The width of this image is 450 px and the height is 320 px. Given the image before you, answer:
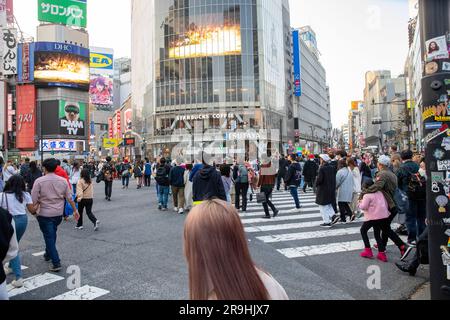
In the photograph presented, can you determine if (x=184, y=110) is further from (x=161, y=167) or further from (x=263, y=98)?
(x=161, y=167)

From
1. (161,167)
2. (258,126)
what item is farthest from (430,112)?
(258,126)

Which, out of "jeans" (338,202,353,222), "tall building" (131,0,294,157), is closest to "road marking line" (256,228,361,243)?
"jeans" (338,202,353,222)

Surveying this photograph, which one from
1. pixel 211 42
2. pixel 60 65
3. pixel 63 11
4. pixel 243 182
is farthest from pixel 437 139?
pixel 63 11

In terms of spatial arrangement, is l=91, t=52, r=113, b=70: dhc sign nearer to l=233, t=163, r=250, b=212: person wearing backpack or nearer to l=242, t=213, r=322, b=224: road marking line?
l=233, t=163, r=250, b=212: person wearing backpack

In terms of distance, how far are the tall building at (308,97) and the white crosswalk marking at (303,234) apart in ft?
197

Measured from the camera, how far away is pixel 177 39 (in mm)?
52969

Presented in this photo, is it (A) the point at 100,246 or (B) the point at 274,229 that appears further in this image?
(B) the point at 274,229

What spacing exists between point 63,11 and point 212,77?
46644 mm

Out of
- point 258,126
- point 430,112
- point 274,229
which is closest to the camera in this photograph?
point 430,112

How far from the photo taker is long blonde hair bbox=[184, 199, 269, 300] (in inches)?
60.9

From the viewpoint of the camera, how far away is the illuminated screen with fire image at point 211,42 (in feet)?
168

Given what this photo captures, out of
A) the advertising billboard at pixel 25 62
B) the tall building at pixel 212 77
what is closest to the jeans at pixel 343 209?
the tall building at pixel 212 77

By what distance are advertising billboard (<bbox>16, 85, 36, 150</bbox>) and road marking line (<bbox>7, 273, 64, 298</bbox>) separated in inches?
2909
